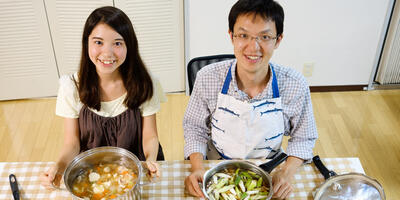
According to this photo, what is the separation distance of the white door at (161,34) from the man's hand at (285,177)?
1.45 m

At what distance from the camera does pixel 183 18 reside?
2725 mm

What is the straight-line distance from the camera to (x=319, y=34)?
279 centimetres

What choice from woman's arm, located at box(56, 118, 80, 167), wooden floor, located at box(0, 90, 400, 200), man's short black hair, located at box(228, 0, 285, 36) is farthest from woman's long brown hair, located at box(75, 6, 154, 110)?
wooden floor, located at box(0, 90, 400, 200)

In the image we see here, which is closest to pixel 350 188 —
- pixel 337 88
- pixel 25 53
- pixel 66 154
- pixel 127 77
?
pixel 127 77

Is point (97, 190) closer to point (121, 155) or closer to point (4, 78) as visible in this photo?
point (121, 155)

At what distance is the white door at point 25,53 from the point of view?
2.62m

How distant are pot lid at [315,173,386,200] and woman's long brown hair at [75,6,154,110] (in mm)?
780

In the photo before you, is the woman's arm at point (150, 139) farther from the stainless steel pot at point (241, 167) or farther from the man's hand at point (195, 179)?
the stainless steel pot at point (241, 167)

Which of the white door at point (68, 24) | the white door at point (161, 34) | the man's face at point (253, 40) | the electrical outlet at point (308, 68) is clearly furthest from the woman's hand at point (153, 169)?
the electrical outlet at point (308, 68)

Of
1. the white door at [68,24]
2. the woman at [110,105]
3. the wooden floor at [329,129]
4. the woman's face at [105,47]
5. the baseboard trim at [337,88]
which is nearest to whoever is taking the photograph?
the woman's face at [105,47]

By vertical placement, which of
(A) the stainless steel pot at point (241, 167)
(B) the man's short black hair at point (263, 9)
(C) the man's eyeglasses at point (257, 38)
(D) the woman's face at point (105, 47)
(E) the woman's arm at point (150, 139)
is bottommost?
(E) the woman's arm at point (150, 139)

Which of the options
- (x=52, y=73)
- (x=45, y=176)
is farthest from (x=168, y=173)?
(x=52, y=73)

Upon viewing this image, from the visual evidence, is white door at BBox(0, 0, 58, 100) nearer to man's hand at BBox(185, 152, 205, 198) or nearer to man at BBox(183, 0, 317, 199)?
man at BBox(183, 0, 317, 199)

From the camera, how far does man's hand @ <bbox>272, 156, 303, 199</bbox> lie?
1188 millimetres
